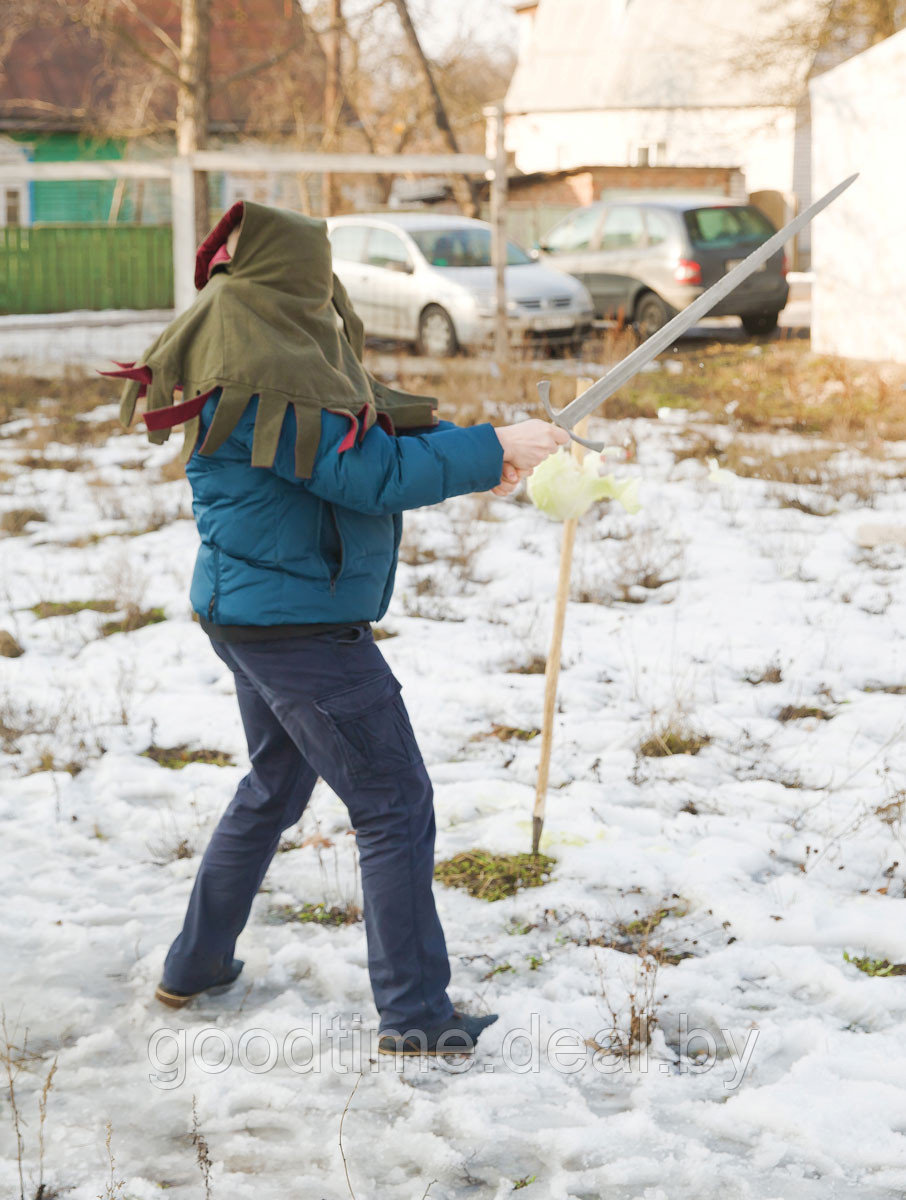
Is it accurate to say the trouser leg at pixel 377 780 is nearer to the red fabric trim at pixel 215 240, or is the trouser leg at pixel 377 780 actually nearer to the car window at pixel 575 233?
the red fabric trim at pixel 215 240

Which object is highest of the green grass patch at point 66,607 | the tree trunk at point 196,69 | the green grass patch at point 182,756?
the tree trunk at point 196,69

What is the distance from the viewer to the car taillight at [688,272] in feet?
47.1

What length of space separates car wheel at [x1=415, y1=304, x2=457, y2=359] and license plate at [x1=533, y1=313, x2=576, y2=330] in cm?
92

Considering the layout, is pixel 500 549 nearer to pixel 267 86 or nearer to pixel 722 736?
pixel 722 736

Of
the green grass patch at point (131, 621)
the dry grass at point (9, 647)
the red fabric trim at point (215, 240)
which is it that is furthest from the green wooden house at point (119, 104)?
the red fabric trim at point (215, 240)

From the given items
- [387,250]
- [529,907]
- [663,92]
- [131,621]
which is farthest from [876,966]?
[663,92]

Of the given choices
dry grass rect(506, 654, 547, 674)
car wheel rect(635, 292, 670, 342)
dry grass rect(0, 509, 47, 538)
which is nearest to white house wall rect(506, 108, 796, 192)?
car wheel rect(635, 292, 670, 342)

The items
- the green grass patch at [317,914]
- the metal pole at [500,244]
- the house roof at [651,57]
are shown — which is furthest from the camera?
the house roof at [651,57]

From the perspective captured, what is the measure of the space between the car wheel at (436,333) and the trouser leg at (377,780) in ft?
35.5

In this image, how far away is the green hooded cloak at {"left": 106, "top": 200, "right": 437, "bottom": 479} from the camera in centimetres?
241

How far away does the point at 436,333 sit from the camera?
526 inches

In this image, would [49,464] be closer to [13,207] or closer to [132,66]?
[132,66]

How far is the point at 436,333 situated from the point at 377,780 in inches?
441

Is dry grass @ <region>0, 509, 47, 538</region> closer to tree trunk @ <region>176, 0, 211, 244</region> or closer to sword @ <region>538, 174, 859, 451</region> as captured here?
sword @ <region>538, 174, 859, 451</region>
